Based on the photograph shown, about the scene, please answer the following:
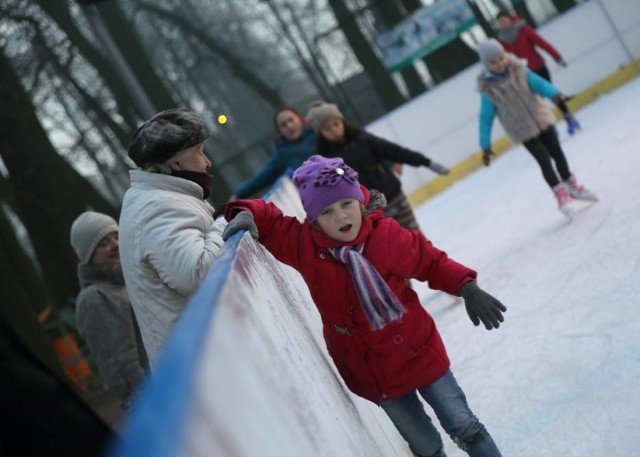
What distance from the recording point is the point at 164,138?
7.63 feet

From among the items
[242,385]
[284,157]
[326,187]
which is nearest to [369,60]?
[284,157]

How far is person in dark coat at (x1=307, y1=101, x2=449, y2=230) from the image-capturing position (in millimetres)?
4465

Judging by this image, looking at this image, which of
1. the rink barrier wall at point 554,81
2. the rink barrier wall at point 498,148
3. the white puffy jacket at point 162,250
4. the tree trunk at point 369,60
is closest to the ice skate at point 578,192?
the white puffy jacket at point 162,250

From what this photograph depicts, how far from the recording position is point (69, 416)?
6.19 feet

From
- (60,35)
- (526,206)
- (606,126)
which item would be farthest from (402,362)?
(60,35)

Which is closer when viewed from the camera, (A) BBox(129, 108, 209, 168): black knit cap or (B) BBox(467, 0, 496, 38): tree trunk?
(A) BBox(129, 108, 209, 168): black knit cap

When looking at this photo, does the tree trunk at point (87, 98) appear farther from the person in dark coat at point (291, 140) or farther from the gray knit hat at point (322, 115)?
the gray knit hat at point (322, 115)

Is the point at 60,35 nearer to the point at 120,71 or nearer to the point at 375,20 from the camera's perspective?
the point at 375,20

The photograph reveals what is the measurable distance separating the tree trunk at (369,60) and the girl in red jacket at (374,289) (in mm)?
10974

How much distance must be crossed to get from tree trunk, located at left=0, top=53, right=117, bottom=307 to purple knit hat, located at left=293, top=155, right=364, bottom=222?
9.62 meters

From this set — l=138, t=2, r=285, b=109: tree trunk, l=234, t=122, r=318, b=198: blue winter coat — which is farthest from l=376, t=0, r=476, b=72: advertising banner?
l=234, t=122, r=318, b=198: blue winter coat

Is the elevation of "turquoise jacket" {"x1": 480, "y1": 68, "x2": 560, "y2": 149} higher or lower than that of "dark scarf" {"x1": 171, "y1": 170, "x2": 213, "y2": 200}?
lower

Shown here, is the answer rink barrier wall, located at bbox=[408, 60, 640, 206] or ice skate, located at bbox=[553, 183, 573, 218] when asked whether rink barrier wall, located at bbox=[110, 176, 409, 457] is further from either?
rink barrier wall, located at bbox=[408, 60, 640, 206]

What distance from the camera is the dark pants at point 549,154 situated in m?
5.68
